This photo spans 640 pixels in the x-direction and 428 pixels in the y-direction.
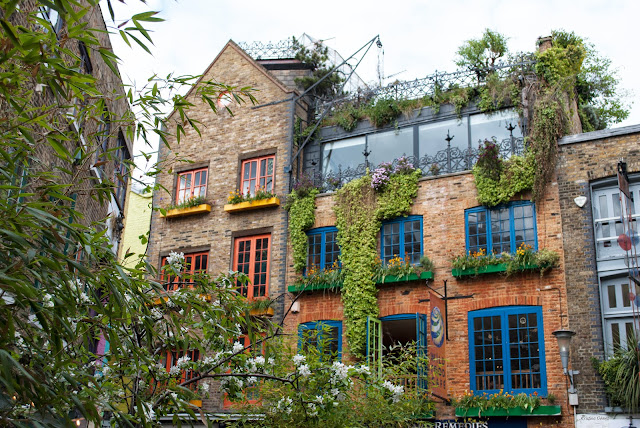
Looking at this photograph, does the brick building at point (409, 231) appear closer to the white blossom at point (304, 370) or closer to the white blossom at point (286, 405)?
the white blossom at point (286, 405)

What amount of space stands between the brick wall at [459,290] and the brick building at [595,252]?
341 mm

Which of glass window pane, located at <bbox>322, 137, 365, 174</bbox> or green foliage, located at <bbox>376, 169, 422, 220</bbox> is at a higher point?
glass window pane, located at <bbox>322, 137, 365, 174</bbox>

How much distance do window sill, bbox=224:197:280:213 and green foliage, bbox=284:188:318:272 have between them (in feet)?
1.89

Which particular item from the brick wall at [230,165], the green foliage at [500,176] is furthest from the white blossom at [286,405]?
the brick wall at [230,165]

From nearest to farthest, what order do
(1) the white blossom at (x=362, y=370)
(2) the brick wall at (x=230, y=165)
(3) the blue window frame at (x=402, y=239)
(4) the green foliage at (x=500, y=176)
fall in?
(1) the white blossom at (x=362, y=370)
(4) the green foliage at (x=500, y=176)
(3) the blue window frame at (x=402, y=239)
(2) the brick wall at (x=230, y=165)

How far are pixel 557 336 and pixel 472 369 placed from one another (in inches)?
101

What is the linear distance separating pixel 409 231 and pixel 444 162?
6.81ft

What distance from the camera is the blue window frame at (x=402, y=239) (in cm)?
1828

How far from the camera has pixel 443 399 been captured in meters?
16.1

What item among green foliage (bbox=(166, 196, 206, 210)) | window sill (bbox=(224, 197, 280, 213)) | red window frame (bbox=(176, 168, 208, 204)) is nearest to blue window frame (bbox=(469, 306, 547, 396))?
window sill (bbox=(224, 197, 280, 213))

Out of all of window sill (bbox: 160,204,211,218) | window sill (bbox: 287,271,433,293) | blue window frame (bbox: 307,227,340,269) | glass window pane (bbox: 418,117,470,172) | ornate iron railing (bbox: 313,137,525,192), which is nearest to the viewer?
window sill (bbox: 287,271,433,293)

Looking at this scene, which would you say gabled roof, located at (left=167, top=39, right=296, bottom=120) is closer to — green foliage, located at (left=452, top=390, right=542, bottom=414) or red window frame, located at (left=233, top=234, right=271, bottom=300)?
red window frame, located at (left=233, top=234, right=271, bottom=300)

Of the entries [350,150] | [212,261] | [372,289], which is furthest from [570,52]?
[212,261]

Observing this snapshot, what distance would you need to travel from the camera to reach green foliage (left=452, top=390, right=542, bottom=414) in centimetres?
1530
